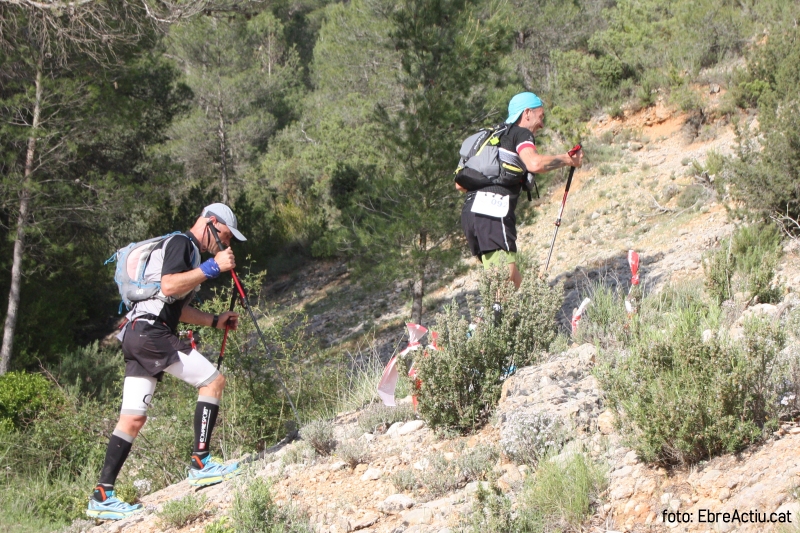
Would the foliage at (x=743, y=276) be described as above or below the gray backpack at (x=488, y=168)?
below

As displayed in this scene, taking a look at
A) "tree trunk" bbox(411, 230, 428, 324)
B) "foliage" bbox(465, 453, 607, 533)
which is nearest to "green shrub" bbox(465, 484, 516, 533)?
"foliage" bbox(465, 453, 607, 533)

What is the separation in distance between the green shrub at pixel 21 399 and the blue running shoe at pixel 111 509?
3.27 meters

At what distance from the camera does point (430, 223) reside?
10.4 m

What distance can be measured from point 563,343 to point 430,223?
5.67 m

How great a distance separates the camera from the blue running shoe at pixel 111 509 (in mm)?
→ 4055

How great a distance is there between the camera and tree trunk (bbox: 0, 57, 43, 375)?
10500 millimetres

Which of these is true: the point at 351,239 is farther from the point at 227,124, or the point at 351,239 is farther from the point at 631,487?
the point at 227,124

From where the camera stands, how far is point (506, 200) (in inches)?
195

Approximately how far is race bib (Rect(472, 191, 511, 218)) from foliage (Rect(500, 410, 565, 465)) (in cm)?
180

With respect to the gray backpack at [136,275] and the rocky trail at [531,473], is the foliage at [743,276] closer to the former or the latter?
the rocky trail at [531,473]

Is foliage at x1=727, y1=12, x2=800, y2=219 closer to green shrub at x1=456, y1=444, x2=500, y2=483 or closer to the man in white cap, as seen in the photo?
green shrub at x1=456, y1=444, x2=500, y2=483

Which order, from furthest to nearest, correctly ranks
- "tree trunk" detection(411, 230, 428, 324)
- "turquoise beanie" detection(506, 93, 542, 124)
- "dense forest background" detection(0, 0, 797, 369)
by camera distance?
"tree trunk" detection(411, 230, 428, 324)
"dense forest background" detection(0, 0, 797, 369)
"turquoise beanie" detection(506, 93, 542, 124)

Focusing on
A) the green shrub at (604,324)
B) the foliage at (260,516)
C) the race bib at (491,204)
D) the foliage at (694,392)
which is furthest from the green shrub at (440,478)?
the race bib at (491,204)

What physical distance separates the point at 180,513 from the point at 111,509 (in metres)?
0.61
